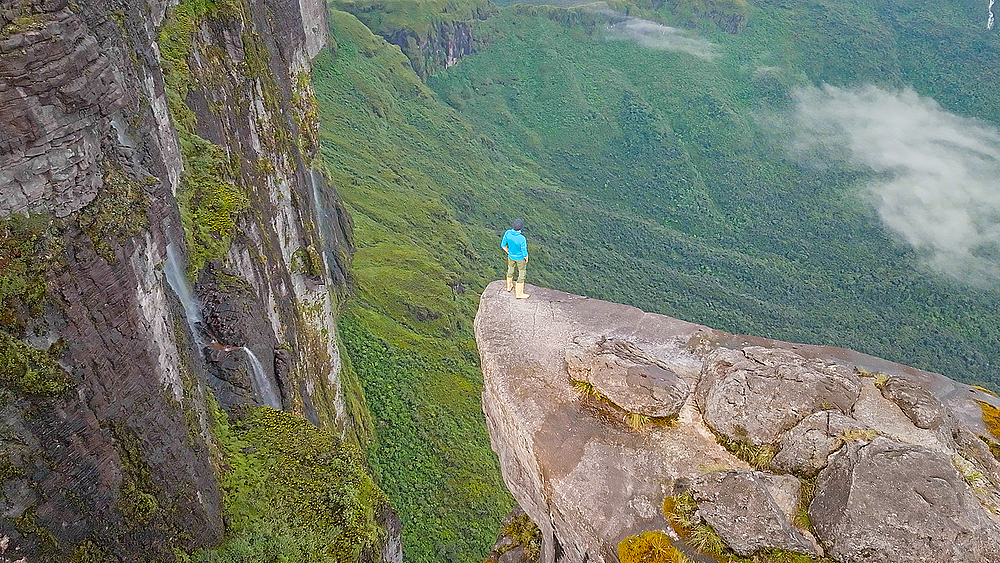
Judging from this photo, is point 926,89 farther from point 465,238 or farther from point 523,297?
point 523,297

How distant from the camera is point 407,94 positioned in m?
79.6

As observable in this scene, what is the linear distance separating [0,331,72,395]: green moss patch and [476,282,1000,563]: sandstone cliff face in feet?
24.1

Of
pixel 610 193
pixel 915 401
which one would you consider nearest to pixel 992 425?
pixel 915 401

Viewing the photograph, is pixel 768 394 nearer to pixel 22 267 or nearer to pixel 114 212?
pixel 114 212

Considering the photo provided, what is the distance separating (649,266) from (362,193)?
1399 inches

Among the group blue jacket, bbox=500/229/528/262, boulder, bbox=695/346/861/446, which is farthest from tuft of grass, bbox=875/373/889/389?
blue jacket, bbox=500/229/528/262

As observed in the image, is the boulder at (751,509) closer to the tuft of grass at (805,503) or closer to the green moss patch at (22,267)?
the tuft of grass at (805,503)

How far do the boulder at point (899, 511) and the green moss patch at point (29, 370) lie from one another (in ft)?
35.1

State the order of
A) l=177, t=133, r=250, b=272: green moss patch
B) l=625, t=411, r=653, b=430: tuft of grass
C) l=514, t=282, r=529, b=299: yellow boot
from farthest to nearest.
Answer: l=514, t=282, r=529, b=299: yellow boot → l=177, t=133, r=250, b=272: green moss patch → l=625, t=411, r=653, b=430: tuft of grass

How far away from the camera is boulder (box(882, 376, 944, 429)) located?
10047 millimetres

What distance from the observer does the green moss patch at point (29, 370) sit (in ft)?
23.1

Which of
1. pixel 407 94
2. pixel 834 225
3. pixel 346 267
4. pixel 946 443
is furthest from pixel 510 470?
pixel 834 225

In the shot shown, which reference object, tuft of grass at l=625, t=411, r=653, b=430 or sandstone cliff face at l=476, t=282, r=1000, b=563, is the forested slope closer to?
sandstone cliff face at l=476, t=282, r=1000, b=563

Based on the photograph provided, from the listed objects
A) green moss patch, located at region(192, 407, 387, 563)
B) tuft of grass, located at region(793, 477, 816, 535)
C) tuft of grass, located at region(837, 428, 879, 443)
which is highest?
tuft of grass, located at region(837, 428, 879, 443)
